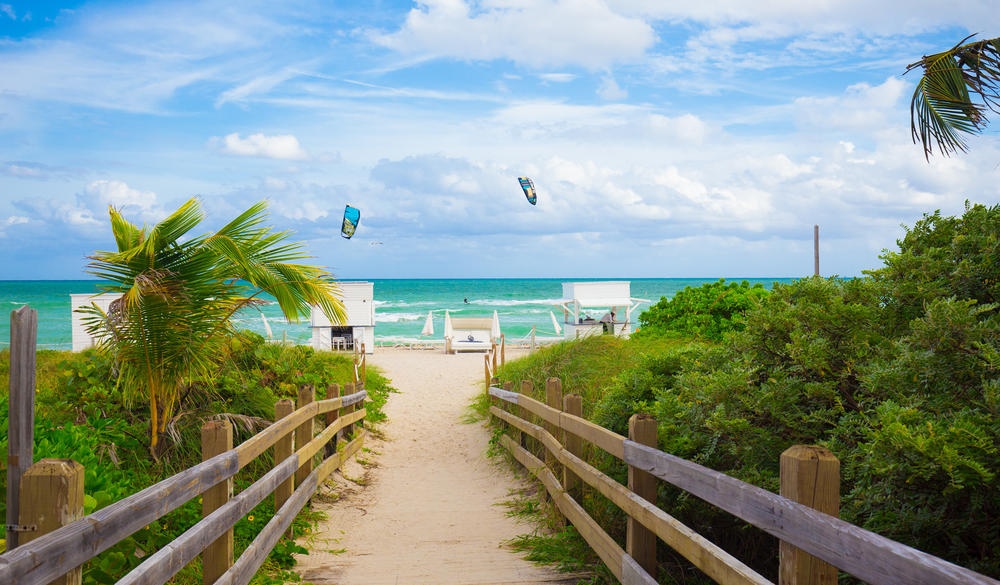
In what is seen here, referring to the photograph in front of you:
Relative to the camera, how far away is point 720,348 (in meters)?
4.81

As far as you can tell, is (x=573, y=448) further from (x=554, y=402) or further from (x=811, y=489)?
(x=811, y=489)

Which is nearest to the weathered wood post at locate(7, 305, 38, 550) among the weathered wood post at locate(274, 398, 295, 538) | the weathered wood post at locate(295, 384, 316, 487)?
the weathered wood post at locate(274, 398, 295, 538)

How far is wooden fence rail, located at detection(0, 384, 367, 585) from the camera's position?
81.7 inches

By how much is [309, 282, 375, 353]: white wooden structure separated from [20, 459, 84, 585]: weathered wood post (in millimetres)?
21495

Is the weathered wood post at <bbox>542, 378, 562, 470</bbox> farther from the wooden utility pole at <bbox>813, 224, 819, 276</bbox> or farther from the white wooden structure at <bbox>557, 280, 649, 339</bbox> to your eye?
the white wooden structure at <bbox>557, 280, 649, 339</bbox>

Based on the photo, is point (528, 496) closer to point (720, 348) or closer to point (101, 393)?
point (720, 348)

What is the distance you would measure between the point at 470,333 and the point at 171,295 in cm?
2013

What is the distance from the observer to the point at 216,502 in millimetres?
3887

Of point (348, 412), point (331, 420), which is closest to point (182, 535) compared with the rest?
point (331, 420)

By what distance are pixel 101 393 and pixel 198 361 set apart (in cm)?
133

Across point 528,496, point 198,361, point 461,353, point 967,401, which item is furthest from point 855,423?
point 461,353

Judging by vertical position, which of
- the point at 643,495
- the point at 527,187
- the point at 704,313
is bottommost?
the point at 643,495

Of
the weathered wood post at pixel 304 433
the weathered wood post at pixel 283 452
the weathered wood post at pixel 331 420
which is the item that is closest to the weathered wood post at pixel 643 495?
the weathered wood post at pixel 283 452

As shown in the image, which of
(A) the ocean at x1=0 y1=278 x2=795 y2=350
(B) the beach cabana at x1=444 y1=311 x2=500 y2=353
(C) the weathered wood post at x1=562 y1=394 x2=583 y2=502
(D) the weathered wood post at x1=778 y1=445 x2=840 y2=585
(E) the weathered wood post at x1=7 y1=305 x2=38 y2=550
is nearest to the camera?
(D) the weathered wood post at x1=778 y1=445 x2=840 y2=585
